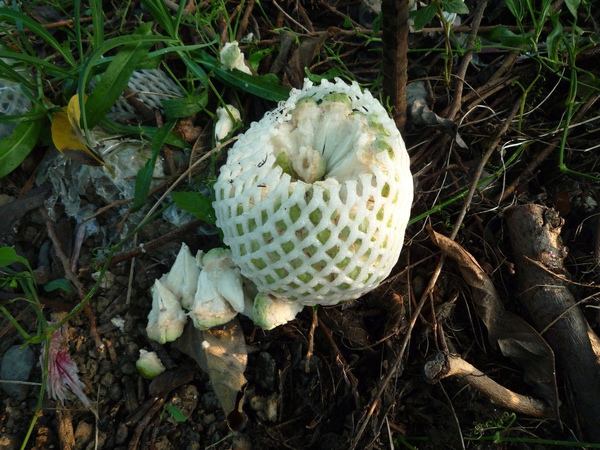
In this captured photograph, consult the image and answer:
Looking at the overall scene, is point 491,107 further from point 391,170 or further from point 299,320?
point 299,320

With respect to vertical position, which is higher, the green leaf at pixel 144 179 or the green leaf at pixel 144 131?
the green leaf at pixel 144 131

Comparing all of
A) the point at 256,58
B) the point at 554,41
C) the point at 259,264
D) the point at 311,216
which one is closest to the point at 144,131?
the point at 256,58

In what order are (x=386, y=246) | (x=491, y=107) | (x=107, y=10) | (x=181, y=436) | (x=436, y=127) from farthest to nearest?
(x=107, y=10) < (x=491, y=107) < (x=436, y=127) < (x=181, y=436) < (x=386, y=246)

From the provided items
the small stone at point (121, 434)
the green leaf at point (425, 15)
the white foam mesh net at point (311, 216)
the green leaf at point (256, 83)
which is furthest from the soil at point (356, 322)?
the green leaf at point (425, 15)

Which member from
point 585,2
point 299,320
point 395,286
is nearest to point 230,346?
point 299,320

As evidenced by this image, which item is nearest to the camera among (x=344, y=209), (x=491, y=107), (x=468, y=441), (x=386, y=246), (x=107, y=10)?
(x=344, y=209)

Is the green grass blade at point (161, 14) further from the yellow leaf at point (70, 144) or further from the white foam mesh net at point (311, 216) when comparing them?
the white foam mesh net at point (311, 216)

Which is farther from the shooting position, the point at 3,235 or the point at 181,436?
the point at 3,235
